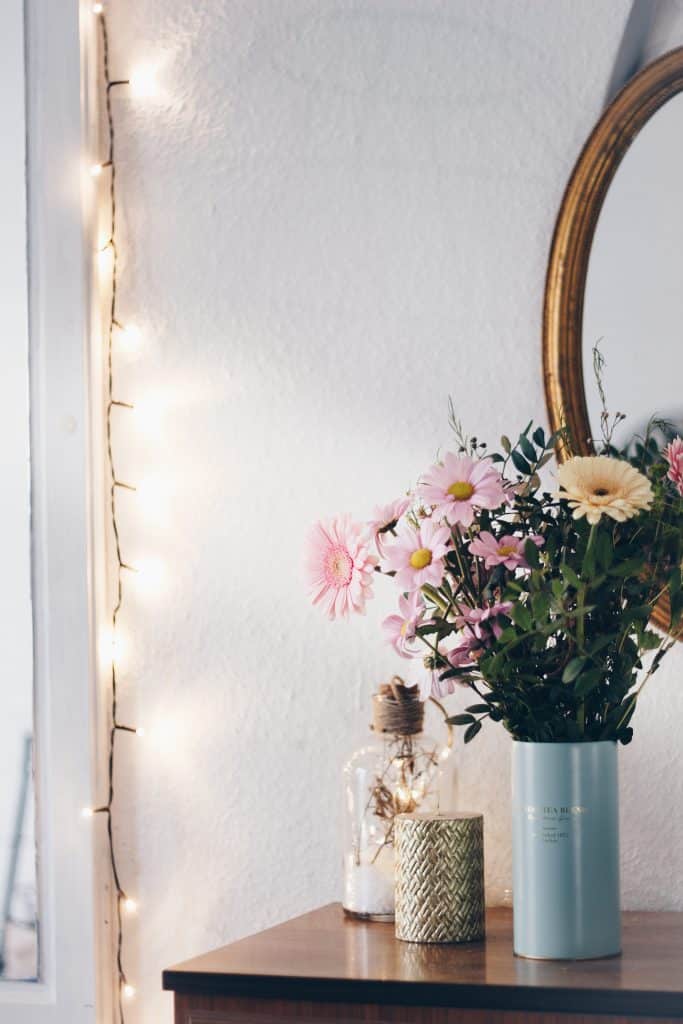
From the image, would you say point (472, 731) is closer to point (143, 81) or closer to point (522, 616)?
point (522, 616)

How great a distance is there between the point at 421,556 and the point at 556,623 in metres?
0.15

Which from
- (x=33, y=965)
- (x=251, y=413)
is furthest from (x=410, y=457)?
(x=33, y=965)

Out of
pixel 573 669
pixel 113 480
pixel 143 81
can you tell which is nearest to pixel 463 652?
pixel 573 669

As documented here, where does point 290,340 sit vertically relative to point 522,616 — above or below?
above

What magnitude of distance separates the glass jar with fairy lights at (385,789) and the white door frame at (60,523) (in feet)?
1.28

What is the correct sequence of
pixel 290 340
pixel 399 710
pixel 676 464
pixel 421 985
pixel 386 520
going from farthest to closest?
pixel 290 340, pixel 399 710, pixel 386 520, pixel 676 464, pixel 421 985

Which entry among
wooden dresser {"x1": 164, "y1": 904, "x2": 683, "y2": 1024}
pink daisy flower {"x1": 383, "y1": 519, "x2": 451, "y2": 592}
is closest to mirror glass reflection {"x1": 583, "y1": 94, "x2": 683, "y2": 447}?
pink daisy flower {"x1": 383, "y1": 519, "x2": 451, "y2": 592}

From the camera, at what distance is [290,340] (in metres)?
1.79

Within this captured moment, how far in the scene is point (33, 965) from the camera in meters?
1.79

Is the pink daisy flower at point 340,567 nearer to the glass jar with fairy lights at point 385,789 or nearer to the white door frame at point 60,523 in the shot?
the glass jar with fairy lights at point 385,789

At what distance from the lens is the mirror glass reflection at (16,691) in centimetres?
181

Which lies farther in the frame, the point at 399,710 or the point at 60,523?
the point at 60,523

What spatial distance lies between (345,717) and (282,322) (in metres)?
0.54

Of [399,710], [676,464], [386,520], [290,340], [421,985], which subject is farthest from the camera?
[290,340]
